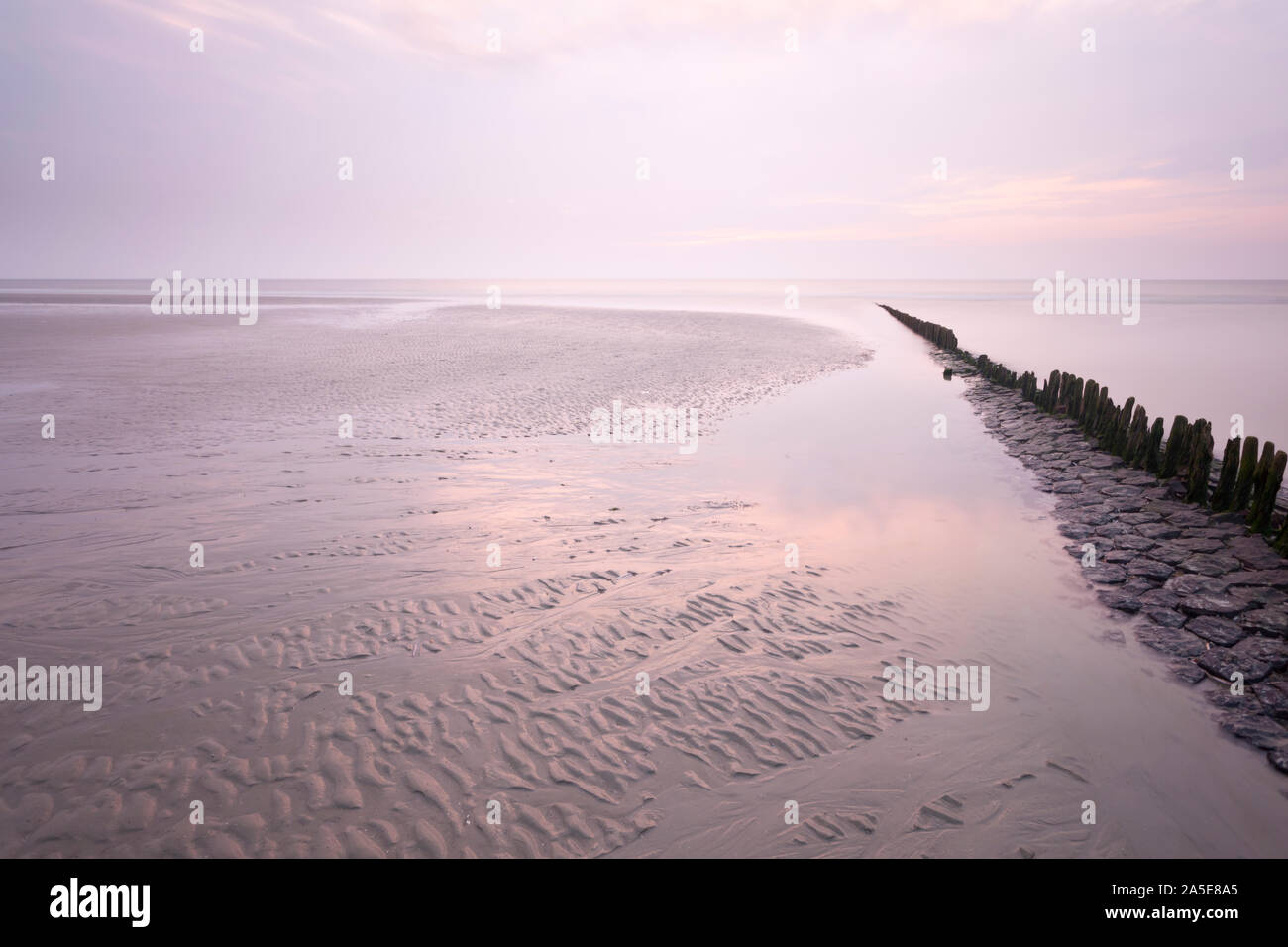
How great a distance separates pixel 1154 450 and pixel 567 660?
494 inches

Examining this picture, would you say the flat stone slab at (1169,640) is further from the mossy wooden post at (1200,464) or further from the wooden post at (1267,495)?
the mossy wooden post at (1200,464)

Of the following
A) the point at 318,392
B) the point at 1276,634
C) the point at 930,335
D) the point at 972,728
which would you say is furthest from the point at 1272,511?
the point at 930,335

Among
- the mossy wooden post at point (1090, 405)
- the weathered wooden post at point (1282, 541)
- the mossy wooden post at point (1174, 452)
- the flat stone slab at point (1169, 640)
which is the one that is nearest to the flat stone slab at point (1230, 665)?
the flat stone slab at point (1169, 640)

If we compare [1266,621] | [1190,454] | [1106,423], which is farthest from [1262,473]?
[1106,423]

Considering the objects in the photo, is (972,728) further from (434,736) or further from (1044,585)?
(434,736)

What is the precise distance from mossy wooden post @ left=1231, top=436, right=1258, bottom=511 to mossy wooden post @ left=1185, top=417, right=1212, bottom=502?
2.18 ft

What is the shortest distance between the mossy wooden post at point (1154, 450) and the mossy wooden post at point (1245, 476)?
2.53m

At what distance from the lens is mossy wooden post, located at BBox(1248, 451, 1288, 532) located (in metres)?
9.19

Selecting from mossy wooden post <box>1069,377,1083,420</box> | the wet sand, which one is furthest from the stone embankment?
mossy wooden post <box>1069,377,1083,420</box>

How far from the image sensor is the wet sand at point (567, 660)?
14.7ft
